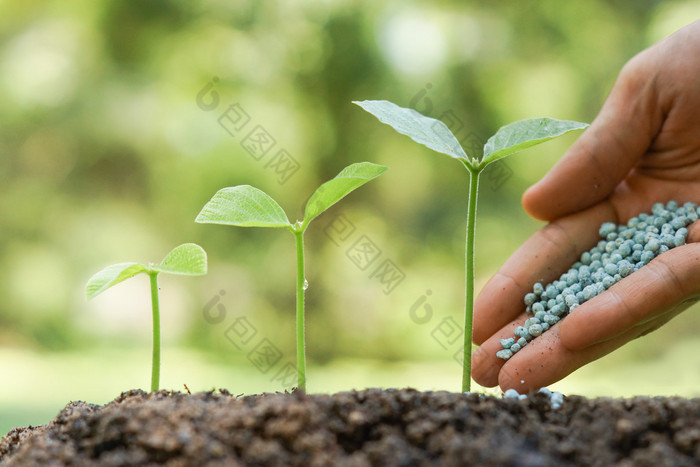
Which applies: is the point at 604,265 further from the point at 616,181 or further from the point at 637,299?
the point at 616,181

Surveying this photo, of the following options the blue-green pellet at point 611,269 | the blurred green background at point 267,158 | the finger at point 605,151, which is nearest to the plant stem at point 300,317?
the blue-green pellet at point 611,269

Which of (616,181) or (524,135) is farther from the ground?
(616,181)

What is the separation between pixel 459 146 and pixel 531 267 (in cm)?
32

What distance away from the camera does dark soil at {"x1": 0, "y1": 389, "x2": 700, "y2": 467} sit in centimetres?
51

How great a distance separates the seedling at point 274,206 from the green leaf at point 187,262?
47mm

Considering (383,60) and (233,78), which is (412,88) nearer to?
(383,60)

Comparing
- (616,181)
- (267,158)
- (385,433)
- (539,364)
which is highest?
(267,158)

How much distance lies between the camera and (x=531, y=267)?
3.26 feet

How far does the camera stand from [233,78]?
3160 millimetres

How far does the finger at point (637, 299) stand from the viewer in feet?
2.56

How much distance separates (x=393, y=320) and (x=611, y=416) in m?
2.57

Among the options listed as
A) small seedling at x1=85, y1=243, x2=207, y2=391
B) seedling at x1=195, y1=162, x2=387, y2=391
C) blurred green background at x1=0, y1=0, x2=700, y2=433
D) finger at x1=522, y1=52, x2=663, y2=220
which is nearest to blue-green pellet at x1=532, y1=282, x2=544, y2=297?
finger at x1=522, y1=52, x2=663, y2=220

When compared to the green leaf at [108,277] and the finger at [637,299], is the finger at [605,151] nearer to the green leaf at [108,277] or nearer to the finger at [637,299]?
the finger at [637,299]

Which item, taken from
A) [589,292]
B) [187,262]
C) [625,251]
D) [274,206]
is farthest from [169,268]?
[625,251]
